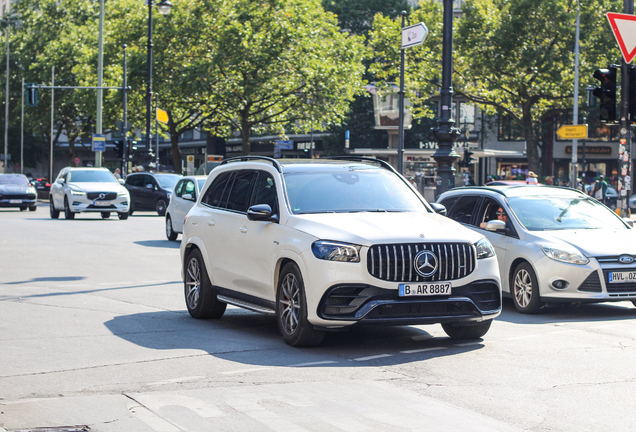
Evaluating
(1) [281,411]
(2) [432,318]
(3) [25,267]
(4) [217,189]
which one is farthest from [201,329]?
(3) [25,267]

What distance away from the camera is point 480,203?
39.9ft

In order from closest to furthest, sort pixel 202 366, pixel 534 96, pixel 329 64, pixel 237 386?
1. pixel 237 386
2. pixel 202 366
3. pixel 534 96
4. pixel 329 64

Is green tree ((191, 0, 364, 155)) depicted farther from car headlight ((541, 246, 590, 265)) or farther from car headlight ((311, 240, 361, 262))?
car headlight ((311, 240, 361, 262))

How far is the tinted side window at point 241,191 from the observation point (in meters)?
9.39

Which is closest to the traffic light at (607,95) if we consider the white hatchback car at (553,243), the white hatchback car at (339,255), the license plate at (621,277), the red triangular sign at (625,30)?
the red triangular sign at (625,30)

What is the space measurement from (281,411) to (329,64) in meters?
40.9

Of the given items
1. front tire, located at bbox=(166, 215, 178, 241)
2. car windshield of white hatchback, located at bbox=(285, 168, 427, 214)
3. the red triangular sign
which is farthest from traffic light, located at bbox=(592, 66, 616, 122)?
front tire, located at bbox=(166, 215, 178, 241)

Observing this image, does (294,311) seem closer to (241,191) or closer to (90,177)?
(241,191)

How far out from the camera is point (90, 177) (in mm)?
30469

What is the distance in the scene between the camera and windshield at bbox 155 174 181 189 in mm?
33219

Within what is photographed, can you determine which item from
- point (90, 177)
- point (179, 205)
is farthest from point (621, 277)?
point (90, 177)

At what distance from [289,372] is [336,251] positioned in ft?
3.88

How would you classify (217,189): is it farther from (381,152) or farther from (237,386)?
(381,152)

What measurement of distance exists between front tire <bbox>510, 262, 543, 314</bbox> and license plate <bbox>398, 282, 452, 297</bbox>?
3014 mm
